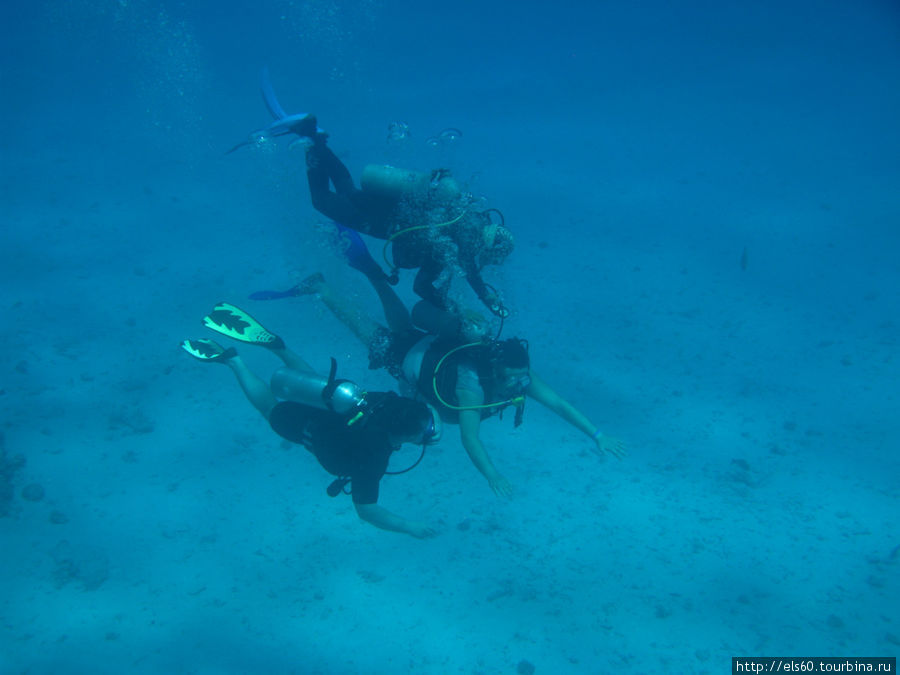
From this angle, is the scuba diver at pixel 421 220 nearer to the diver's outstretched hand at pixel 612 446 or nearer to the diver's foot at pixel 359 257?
the diver's foot at pixel 359 257

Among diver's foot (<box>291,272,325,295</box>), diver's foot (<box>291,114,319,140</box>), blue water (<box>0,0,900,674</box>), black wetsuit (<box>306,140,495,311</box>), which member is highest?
diver's foot (<box>291,114,319,140</box>)

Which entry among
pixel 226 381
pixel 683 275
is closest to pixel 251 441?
pixel 226 381

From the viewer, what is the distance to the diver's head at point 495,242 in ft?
17.1

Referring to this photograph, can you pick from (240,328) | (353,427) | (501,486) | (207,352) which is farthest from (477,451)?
(207,352)

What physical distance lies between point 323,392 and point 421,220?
2.50 meters

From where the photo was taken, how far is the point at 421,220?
5.50 metres

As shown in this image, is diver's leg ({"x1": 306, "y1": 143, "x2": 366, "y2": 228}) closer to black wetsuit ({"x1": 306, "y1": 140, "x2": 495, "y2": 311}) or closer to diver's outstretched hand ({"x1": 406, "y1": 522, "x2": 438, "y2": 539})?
black wetsuit ({"x1": 306, "y1": 140, "x2": 495, "y2": 311})

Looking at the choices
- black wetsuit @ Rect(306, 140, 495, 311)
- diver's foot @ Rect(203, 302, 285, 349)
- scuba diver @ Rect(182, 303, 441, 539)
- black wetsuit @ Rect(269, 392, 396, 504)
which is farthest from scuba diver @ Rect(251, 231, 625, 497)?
diver's foot @ Rect(203, 302, 285, 349)

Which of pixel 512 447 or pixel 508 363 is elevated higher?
pixel 508 363

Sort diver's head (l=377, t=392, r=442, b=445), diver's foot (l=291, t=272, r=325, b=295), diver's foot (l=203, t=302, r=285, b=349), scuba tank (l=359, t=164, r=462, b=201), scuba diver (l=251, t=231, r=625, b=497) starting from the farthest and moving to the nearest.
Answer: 1. diver's foot (l=291, t=272, r=325, b=295)
2. diver's foot (l=203, t=302, r=285, b=349)
3. scuba tank (l=359, t=164, r=462, b=201)
4. scuba diver (l=251, t=231, r=625, b=497)
5. diver's head (l=377, t=392, r=442, b=445)

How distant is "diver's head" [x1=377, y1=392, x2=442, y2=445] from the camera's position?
3.86 metres

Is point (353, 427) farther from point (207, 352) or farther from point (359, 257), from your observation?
point (207, 352)

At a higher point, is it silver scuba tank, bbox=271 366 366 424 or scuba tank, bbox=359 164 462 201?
scuba tank, bbox=359 164 462 201

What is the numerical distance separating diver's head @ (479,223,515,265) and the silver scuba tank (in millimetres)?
2293
